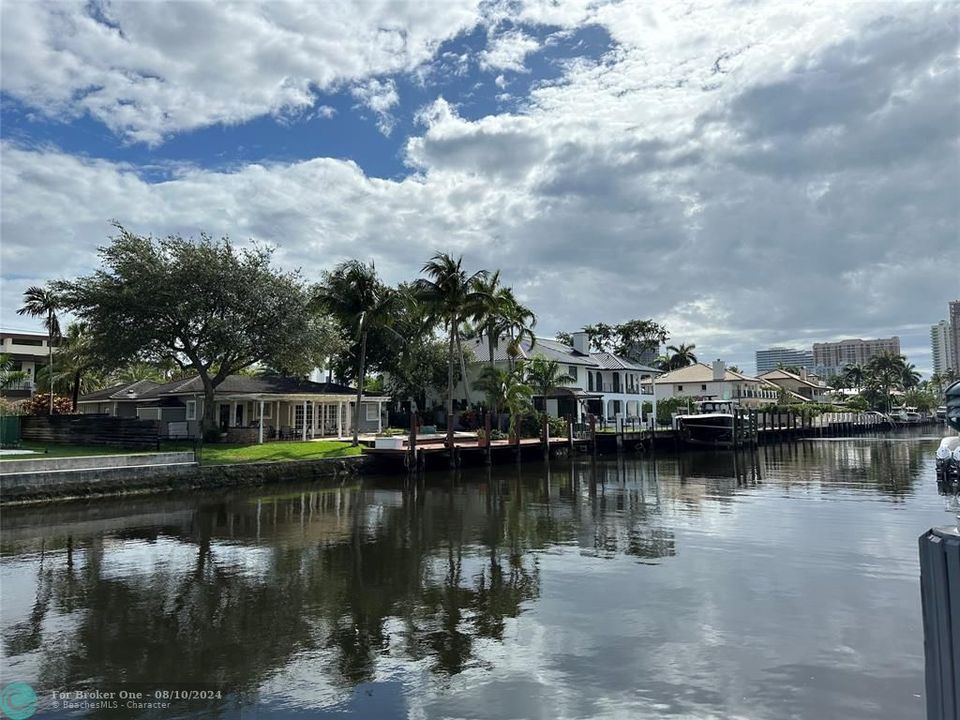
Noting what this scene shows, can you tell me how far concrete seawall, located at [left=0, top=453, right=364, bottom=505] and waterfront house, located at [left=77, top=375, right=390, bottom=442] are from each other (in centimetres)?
721

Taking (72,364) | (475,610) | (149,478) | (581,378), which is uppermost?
(72,364)

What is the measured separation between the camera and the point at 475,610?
11.0 m

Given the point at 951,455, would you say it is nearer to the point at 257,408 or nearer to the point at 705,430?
the point at 257,408

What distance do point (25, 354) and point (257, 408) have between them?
47.0 metres

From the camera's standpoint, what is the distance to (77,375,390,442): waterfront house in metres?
38.8

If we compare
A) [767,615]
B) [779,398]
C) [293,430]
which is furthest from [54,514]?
[779,398]

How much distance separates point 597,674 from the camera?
27.3ft

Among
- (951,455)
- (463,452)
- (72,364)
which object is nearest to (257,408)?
(463,452)

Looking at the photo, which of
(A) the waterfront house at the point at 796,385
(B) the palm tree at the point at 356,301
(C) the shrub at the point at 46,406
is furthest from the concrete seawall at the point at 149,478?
(A) the waterfront house at the point at 796,385

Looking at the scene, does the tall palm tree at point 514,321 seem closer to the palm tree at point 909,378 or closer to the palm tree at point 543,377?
the palm tree at point 543,377

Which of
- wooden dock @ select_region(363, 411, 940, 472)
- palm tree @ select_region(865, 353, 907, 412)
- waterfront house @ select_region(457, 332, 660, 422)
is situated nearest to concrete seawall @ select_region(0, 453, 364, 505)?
wooden dock @ select_region(363, 411, 940, 472)

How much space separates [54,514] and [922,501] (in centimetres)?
3007

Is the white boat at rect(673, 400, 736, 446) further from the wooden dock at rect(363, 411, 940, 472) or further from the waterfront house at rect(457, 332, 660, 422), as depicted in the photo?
the waterfront house at rect(457, 332, 660, 422)

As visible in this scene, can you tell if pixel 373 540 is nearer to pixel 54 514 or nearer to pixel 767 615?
pixel 767 615
